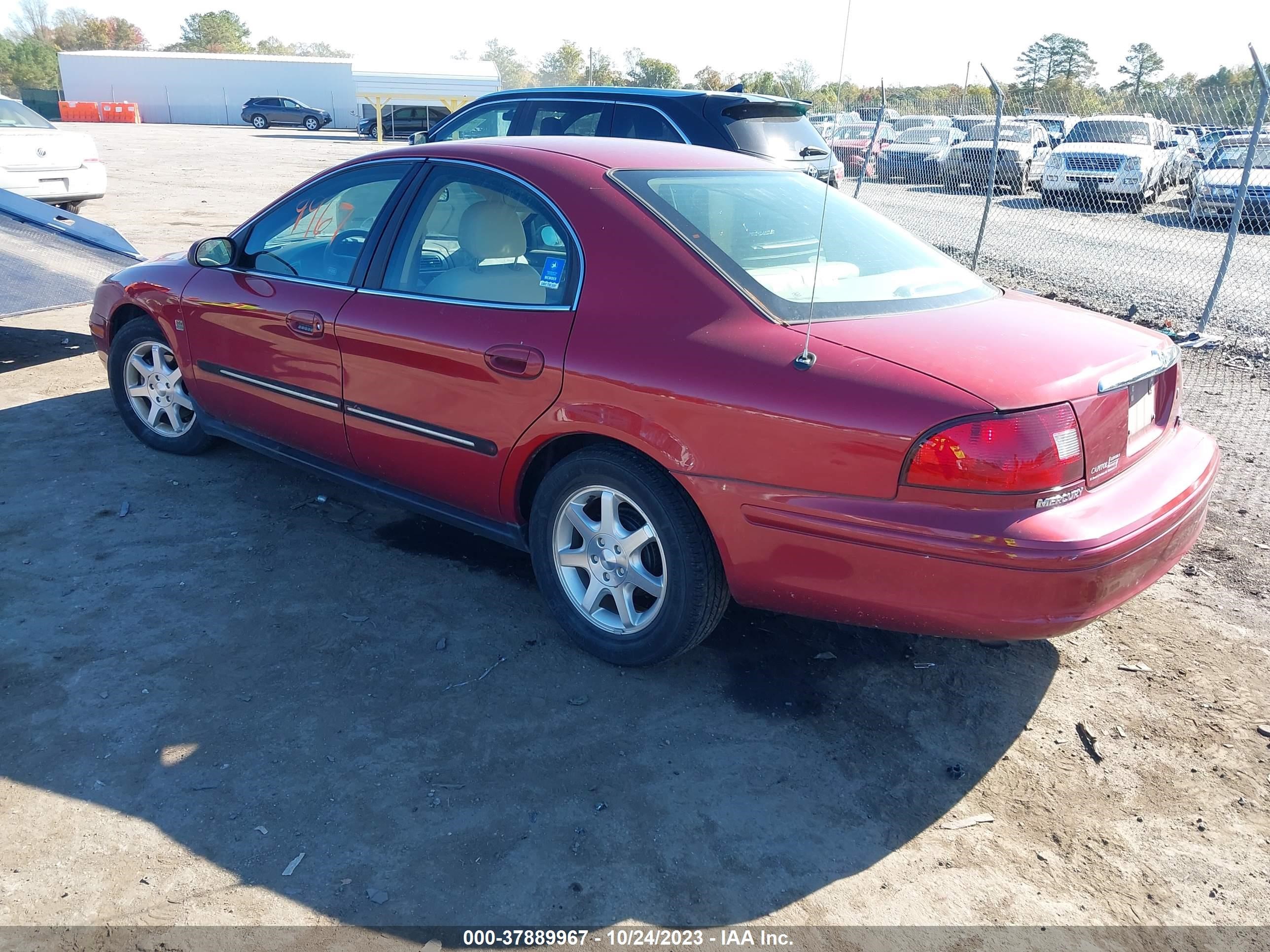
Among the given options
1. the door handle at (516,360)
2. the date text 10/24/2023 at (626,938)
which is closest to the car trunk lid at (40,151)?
the door handle at (516,360)

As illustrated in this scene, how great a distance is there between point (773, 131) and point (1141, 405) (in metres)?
5.67

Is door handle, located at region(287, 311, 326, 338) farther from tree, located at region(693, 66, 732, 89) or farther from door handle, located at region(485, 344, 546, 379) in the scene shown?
tree, located at region(693, 66, 732, 89)

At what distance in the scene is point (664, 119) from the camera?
25.2ft

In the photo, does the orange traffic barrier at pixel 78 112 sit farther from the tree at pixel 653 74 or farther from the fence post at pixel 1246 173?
the fence post at pixel 1246 173

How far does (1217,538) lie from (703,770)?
2.99 metres

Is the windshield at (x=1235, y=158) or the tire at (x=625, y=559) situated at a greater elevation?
the windshield at (x=1235, y=158)

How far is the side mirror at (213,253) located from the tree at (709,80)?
2915 cm

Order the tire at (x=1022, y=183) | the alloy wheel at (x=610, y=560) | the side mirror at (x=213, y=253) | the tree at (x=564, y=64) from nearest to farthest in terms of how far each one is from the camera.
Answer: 1. the alloy wheel at (x=610, y=560)
2. the side mirror at (x=213, y=253)
3. the tire at (x=1022, y=183)
4. the tree at (x=564, y=64)

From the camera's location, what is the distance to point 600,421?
3.15m

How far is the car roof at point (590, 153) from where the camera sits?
360cm

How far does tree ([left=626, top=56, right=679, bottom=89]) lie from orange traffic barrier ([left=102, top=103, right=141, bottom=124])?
25846 millimetres

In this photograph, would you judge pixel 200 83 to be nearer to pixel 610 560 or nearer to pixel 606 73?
pixel 606 73

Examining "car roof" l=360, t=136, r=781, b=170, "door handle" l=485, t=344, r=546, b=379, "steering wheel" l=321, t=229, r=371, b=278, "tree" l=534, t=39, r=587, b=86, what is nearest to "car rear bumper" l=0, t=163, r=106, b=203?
"steering wheel" l=321, t=229, r=371, b=278

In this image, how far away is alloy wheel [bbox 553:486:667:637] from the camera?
327cm
